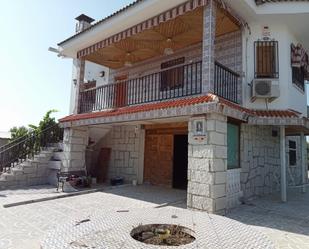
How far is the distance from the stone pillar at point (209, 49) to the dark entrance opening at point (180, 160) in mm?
4640

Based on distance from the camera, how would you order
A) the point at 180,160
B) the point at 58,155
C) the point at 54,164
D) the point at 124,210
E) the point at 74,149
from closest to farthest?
1. the point at 124,210
2. the point at 180,160
3. the point at 74,149
4. the point at 54,164
5. the point at 58,155

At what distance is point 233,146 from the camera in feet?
30.2

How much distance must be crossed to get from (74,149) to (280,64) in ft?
31.8

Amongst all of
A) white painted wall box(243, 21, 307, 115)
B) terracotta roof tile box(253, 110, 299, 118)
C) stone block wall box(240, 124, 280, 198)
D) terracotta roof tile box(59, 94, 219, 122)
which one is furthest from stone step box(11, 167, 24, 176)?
terracotta roof tile box(253, 110, 299, 118)

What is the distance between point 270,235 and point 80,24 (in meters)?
14.6

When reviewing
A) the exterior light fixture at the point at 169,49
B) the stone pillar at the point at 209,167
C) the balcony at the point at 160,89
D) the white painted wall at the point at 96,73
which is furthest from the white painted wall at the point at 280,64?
the white painted wall at the point at 96,73

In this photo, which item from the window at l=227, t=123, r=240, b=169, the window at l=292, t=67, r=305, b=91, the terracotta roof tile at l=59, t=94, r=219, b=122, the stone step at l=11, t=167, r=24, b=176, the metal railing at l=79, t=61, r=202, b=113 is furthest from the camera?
the stone step at l=11, t=167, r=24, b=176

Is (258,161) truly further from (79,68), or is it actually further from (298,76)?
(79,68)

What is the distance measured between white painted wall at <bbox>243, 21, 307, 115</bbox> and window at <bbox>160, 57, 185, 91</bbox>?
2.83 meters

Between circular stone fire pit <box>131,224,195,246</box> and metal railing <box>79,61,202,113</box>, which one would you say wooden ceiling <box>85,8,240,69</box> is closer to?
metal railing <box>79,61,202,113</box>

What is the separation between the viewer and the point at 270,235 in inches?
234

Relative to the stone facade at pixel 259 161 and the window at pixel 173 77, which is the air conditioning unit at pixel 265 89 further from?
the window at pixel 173 77

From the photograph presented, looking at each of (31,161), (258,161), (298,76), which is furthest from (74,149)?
(298,76)

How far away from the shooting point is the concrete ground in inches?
229
